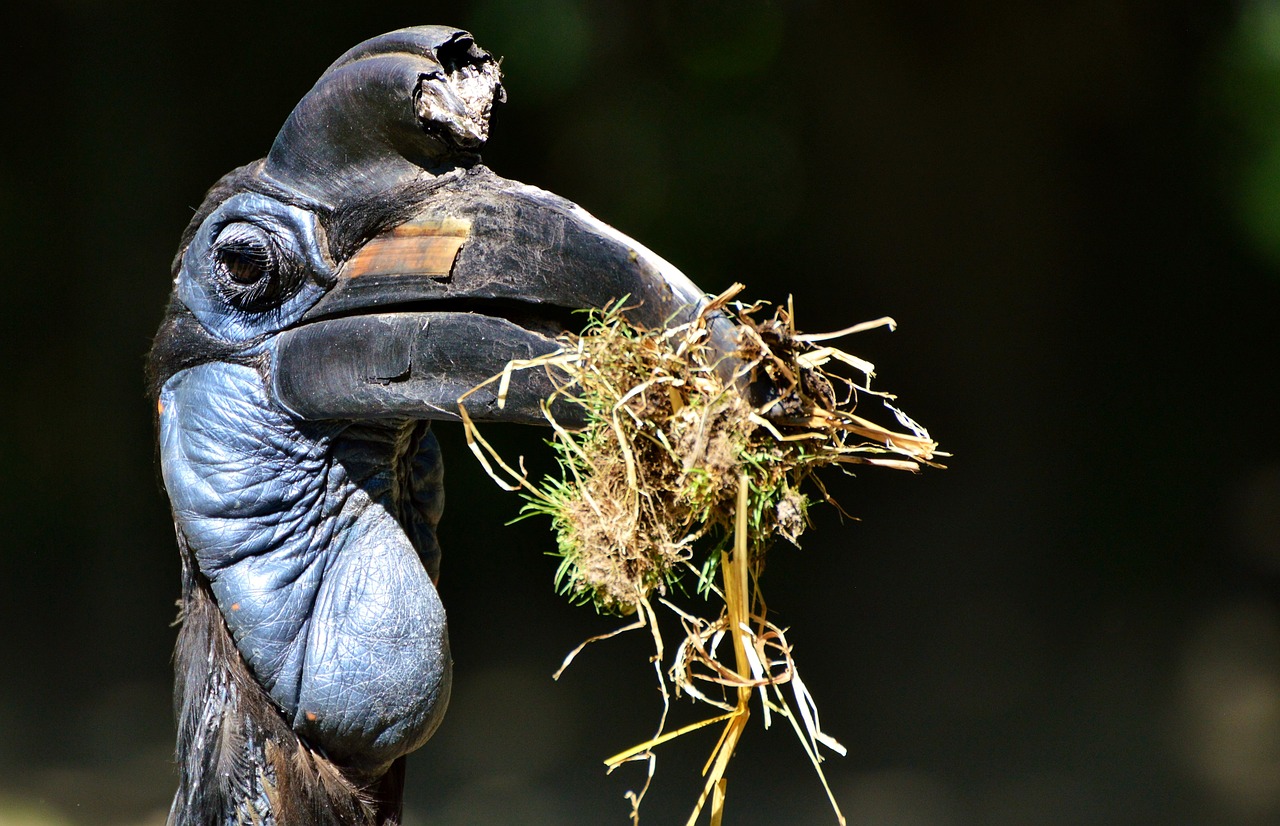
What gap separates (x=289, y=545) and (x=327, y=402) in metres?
0.20

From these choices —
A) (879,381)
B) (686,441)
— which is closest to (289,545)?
(686,441)

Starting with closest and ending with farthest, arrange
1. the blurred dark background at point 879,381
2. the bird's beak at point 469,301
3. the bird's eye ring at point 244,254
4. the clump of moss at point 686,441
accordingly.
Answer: the clump of moss at point 686,441 → the bird's beak at point 469,301 → the bird's eye ring at point 244,254 → the blurred dark background at point 879,381

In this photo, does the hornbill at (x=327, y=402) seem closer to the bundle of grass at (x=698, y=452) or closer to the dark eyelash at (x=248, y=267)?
the dark eyelash at (x=248, y=267)

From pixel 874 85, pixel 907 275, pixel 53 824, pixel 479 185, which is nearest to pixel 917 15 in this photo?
pixel 874 85

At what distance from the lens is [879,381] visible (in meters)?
3.22

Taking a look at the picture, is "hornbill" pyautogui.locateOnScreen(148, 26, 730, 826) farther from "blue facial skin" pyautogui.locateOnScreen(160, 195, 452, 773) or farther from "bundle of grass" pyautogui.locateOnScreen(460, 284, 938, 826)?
"bundle of grass" pyautogui.locateOnScreen(460, 284, 938, 826)

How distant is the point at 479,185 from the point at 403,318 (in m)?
0.17

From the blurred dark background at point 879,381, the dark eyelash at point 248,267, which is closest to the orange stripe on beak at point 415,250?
the dark eyelash at point 248,267

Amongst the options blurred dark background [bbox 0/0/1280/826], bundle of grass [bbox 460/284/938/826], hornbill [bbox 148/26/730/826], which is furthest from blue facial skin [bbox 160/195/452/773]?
blurred dark background [bbox 0/0/1280/826]

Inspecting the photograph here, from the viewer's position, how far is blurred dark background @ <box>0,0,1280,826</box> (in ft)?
10.1

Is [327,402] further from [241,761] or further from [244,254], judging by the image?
[241,761]

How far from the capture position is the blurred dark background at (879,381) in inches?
121

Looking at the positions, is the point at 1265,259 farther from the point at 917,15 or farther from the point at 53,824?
the point at 53,824

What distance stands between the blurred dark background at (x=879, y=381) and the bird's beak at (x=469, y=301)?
173cm
